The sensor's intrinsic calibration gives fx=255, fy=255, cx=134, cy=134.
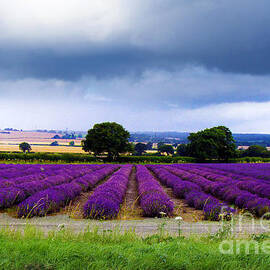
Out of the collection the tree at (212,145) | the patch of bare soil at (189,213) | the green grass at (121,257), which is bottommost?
the patch of bare soil at (189,213)

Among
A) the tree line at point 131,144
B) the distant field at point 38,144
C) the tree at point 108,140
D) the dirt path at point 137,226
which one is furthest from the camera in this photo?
the distant field at point 38,144

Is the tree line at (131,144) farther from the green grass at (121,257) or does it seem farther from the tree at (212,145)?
the green grass at (121,257)

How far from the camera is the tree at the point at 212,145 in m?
48.6

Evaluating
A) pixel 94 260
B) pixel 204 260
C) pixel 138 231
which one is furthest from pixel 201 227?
pixel 94 260

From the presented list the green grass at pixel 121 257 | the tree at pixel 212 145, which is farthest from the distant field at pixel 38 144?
the green grass at pixel 121 257

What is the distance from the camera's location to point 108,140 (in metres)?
43.8

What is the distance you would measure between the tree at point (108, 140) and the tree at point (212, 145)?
13805mm

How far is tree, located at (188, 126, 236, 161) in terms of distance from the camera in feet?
160

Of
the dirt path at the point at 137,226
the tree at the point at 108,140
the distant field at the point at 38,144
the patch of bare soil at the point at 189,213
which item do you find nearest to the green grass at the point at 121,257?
the dirt path at the point at 137,226

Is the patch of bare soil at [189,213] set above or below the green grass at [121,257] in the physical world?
below

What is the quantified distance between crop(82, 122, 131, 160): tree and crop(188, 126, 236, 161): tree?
13805mm

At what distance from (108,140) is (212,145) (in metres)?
20.0

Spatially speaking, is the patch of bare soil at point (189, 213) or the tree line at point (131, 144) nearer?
the patch of bare soil at point (189, 213)

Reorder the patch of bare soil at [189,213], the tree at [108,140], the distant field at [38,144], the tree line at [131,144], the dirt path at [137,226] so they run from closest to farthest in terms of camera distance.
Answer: the dirt path at [137,226] → the patch of bare soil at [189,213] → the tree at [108,140] → the tree line at [131,144] → the distant field at [38,144]
